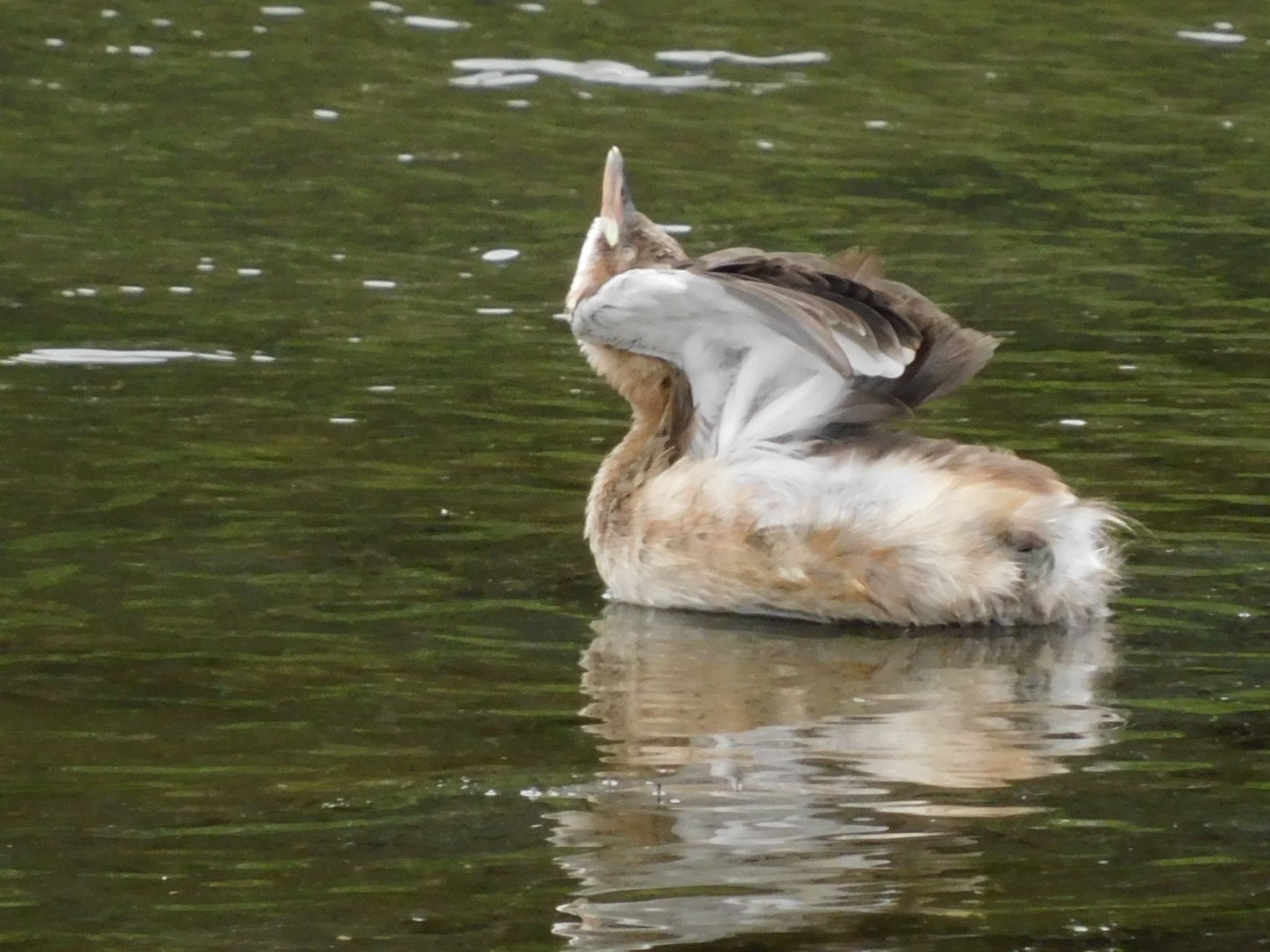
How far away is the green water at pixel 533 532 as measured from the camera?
562 cm

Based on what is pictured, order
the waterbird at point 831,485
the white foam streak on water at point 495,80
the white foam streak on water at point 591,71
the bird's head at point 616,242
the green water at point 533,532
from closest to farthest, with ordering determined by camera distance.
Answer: the green water at point 533,532 → the waterbird at point 831,485 → the bird's head at point 616,242 → the white foam streak on water at point 495,80 → the white foam streak on water at point 591,71

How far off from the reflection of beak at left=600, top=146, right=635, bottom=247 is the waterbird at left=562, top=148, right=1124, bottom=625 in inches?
21.7

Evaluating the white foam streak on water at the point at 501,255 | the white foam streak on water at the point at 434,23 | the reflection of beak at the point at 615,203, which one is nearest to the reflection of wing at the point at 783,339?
the reflection of beak at the point at 615,203

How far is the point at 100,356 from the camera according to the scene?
11.3 metres

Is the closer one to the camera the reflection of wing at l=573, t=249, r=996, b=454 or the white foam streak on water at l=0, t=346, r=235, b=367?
the reflection of wing at l=573, t=249, r=996, b=454

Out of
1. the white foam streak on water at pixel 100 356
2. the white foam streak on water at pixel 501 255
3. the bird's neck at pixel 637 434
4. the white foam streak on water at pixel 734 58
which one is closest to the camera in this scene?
the bird's neck at pixel 637 434

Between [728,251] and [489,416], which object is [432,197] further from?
[728,251]

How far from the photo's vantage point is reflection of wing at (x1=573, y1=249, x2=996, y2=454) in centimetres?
736

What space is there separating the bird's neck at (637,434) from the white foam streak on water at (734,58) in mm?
10446

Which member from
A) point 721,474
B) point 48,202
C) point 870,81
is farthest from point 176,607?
point 870,81

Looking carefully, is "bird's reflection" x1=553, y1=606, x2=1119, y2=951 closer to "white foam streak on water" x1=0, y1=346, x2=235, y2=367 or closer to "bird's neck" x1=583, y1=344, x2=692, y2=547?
"bird's neck" x1=583, y1=344, x2=692, y2=547

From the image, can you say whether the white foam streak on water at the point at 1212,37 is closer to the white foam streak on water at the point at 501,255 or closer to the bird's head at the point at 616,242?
the white foam streak on water at the point at 501,255

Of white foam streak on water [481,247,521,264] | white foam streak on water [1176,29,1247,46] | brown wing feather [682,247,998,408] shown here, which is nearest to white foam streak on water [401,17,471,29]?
white foam streak on water [1176,29,1247,46]

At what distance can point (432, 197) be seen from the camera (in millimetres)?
14938
